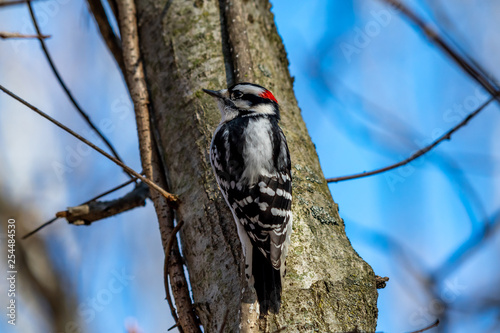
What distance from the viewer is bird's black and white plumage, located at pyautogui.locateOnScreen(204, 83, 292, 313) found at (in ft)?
7.72

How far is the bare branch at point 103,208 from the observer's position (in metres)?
3.13

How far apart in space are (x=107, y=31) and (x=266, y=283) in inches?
98.7

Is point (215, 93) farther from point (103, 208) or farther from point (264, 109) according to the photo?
point (103, 208)

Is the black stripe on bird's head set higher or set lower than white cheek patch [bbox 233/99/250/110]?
lower

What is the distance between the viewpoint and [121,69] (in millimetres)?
3582

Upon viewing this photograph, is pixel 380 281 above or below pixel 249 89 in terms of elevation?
below

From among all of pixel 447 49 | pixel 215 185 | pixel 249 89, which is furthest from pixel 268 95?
pixel 447 49

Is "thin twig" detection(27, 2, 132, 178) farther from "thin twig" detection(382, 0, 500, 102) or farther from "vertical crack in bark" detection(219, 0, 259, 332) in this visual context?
"thin twig" detection(382, 0, 500, 102)

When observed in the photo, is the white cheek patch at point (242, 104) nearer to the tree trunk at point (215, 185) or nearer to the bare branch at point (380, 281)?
the tree trunk at point (215, 185)

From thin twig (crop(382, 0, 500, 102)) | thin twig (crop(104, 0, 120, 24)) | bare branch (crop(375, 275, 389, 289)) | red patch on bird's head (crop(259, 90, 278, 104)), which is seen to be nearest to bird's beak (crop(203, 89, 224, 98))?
red patch on bird's head (crop(259, 90, 278, 104))

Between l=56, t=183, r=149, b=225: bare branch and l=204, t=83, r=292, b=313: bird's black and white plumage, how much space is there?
779 millimetres

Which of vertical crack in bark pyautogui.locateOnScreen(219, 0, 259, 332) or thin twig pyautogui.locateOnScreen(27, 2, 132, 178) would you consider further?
thin twig pyautogui.locateOnScreen(27, 2, 132, 178)

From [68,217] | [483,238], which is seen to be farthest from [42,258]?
[483,238]

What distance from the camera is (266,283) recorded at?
2205mm
